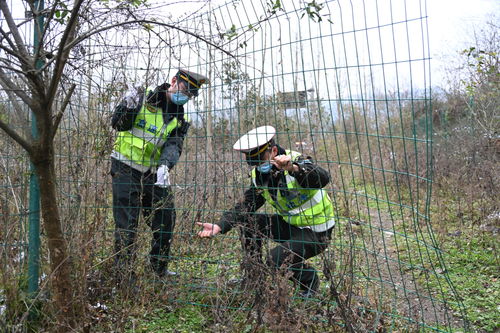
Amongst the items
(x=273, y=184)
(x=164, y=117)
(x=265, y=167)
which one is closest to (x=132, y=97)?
(x=164, y=117)

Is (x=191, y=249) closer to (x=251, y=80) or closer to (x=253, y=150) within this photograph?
(x=253, y=150)

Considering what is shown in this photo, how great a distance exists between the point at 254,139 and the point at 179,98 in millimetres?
720

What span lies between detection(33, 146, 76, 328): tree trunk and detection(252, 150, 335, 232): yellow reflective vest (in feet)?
4.60

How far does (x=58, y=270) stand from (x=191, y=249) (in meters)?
1.38

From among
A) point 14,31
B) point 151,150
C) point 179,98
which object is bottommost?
point 151,150

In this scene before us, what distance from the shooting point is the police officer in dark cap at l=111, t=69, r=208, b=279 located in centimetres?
359

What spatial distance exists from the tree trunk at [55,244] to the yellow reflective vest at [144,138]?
3.66 feet

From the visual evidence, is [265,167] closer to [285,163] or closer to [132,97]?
[285,163]

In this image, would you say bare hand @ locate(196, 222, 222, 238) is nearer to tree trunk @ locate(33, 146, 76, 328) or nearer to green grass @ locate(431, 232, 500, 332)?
tree trunk @ locate(33, 146, 76, 328)

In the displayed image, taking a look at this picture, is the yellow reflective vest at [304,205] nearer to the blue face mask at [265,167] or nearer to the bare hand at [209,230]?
the blue face mask at [265,167]

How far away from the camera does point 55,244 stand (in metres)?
2.63

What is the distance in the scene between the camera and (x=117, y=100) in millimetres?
3596

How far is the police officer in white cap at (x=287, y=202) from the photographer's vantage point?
3289 millimetres

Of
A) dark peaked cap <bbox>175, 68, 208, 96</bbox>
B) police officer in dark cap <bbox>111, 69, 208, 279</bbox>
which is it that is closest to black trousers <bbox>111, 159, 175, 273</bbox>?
police officer in dark cap <bbox>111, 69, 208, 279</bbox>
